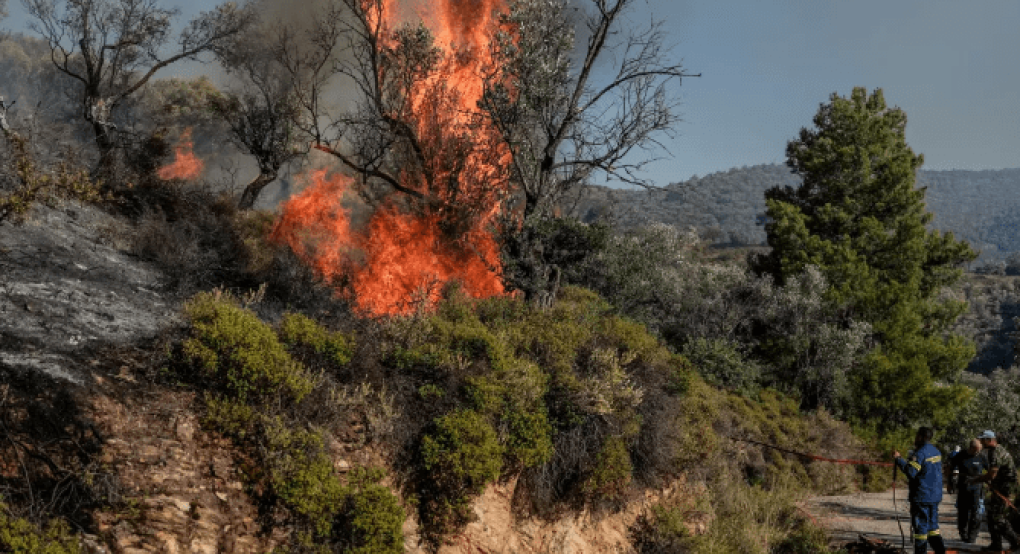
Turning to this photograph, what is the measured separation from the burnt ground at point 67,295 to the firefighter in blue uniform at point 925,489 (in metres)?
10.1

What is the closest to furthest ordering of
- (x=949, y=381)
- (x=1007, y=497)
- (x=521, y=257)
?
(x=1007, y=497)
(x=521, y=257)
(x=949, y=381)

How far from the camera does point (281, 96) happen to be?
2112 centimetres

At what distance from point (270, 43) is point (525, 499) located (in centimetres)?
2031

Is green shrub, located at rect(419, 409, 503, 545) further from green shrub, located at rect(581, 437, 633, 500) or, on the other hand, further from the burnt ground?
the burnt ground

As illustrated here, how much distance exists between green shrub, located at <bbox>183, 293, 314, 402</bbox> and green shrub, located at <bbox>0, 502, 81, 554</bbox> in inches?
77.2

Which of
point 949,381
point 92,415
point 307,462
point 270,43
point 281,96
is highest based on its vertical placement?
point 270,43

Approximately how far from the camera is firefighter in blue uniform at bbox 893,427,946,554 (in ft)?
28.9

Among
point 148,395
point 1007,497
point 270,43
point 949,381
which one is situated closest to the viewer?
point 148,395

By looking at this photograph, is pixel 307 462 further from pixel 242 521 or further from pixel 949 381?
pixel 949 381

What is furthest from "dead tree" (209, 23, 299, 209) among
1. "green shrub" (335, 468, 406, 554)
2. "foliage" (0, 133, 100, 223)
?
"green shrub" (335, 468, 406, 554)

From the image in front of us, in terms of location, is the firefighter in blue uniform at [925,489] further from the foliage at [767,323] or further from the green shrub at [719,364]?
the foliage at [767,323]

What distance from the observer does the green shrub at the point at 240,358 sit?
6609 mm

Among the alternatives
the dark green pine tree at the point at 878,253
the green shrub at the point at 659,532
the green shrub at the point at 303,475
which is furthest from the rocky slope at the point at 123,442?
the dark green pine tree at the point at 878,253

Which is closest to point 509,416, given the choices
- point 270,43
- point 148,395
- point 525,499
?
point 525,499
